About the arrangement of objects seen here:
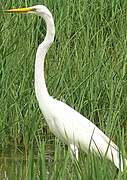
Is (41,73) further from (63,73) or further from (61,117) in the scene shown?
(63,73)

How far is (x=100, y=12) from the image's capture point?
671cm

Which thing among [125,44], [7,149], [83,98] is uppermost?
[125,44]

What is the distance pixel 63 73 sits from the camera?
222 inches

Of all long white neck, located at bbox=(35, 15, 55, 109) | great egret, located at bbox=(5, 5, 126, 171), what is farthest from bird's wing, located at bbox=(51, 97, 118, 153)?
long white neck, located at bbox=(35, 15, 55, 109)

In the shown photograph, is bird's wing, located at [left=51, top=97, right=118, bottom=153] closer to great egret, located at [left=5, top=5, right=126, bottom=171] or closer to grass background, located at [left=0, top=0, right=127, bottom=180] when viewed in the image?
great egret, located at [left=5, top=5, right=126, bottom=171]

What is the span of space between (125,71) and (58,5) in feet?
3.90

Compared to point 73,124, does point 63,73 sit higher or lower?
higher

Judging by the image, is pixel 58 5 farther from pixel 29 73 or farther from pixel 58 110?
pixel 58 110

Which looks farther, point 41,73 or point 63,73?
point 63,73

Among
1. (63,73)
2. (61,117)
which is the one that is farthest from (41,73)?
(63,73)

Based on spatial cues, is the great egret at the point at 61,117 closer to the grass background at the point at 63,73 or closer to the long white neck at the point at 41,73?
the long white neck at the point at 41,73

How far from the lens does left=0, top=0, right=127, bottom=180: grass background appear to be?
213 inches

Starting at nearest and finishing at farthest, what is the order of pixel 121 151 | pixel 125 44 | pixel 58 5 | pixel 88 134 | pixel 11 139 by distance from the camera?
pixel 121 151
pixel 88 134
pixel 11 139
pixel 125 44
pixel 58 5

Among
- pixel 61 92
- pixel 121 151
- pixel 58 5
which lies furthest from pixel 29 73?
pixel 121 151
